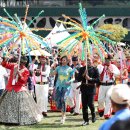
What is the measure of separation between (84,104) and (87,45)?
1.36 meters

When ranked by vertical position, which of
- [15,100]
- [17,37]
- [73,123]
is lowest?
[73,123]

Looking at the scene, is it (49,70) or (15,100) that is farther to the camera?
(49,70)

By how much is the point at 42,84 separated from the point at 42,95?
0.29 meters

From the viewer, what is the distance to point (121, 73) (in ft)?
39.4

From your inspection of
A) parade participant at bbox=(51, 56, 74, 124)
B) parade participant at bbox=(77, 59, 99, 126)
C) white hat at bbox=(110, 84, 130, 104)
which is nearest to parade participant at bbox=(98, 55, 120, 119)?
parade participant at bbox=(77, 59, 99, 126)

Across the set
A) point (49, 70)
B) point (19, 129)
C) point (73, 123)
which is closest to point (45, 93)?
point (49, 70)

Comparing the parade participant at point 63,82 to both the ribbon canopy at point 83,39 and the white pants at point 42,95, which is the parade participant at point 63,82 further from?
the white pants at point 42,95

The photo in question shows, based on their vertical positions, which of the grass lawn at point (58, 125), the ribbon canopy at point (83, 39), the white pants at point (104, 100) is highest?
the ribbon canopy at point (83, 39)

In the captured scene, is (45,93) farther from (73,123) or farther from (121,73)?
(121,73)

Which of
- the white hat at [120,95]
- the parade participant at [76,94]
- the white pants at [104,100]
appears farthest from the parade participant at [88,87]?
the white hat at [120,95]

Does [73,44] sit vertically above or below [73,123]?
above

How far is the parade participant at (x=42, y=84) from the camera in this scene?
11.3 m

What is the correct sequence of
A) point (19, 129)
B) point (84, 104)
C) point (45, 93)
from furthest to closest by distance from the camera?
point (45, 93), point (84, 104), point (19, 129)

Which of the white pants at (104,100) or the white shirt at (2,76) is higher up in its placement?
the white shirt at (2,76)
